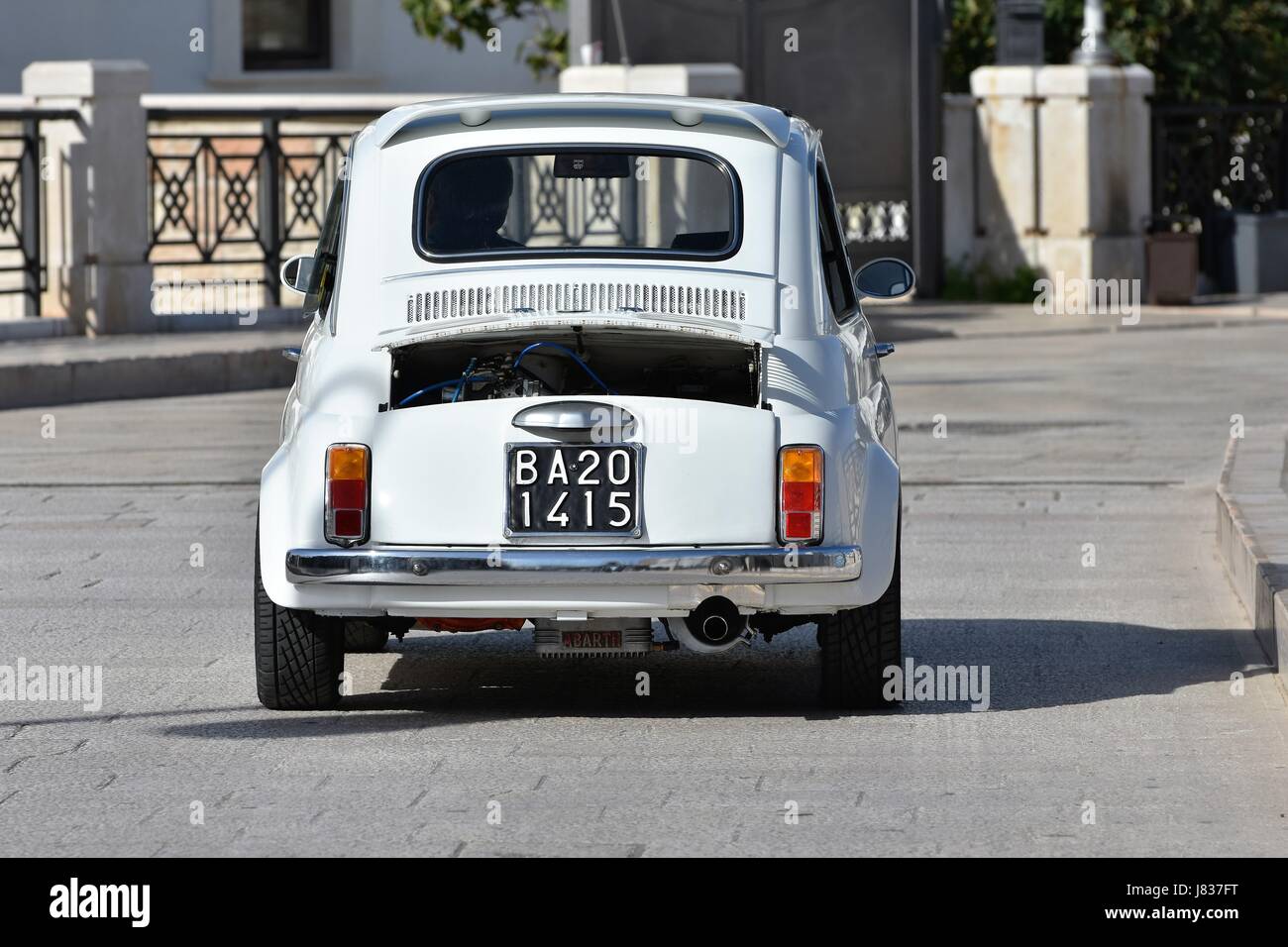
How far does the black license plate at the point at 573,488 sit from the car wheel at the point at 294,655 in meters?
0.75

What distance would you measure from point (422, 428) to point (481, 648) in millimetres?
1854

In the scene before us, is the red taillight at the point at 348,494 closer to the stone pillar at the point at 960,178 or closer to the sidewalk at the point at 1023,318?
the sidewalk at the point at 1023,318

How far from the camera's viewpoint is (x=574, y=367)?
8141 mm

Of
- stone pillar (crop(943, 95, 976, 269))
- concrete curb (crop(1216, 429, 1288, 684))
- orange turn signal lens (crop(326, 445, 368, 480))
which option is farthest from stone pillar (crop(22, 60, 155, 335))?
orange turn signal lens (crop(326, 445, 368, 480))

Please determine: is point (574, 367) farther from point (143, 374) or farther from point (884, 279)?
point (143, 374)

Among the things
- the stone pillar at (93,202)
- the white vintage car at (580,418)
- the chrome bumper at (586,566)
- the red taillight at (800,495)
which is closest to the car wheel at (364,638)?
the white vintage car at (580,418)

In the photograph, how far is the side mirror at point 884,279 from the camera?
28.7 ft

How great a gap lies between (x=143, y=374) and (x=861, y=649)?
1235cm

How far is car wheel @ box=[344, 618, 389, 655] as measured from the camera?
8.67m

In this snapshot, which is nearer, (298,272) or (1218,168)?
(298,272)

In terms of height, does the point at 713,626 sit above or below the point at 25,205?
below

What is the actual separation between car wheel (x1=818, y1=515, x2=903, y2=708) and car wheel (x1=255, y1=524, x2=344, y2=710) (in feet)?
4.66

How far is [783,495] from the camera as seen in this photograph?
733 cm

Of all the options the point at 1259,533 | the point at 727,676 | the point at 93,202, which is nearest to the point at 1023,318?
the point at 93,202
